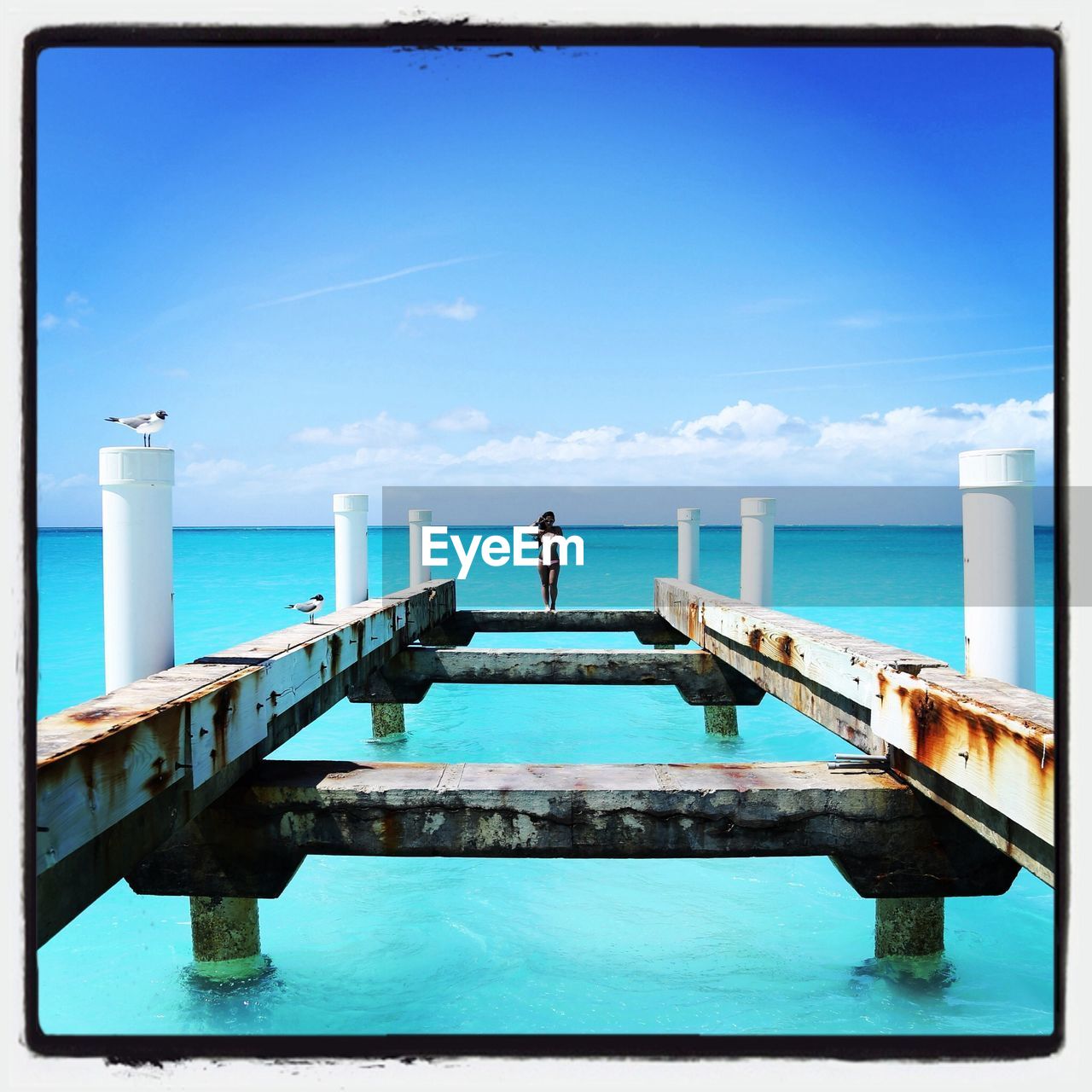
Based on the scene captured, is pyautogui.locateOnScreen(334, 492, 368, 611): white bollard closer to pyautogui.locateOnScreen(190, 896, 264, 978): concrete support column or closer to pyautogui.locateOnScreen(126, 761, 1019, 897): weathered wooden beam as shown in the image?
pyautogui.locateOnScreen(190, 896, 264, 978): concrete support column

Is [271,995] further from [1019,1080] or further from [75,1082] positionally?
[1019,1080]

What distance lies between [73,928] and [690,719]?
812 centimetres

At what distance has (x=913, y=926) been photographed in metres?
4.31

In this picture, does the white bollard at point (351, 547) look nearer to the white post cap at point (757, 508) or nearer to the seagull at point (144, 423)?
the seagull at point (144, 423)

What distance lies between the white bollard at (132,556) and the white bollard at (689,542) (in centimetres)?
777

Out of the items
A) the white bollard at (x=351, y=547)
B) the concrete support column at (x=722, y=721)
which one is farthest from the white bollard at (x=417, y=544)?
the concrete support column at (x=722, y=721)

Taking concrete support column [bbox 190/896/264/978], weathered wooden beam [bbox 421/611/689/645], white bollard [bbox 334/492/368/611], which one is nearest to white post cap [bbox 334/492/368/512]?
white bollard [bbox 334/492/368/611]

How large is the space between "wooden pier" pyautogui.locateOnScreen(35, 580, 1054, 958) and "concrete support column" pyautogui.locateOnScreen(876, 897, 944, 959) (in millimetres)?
967

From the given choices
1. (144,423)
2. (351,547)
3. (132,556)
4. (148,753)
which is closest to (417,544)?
(351,547)

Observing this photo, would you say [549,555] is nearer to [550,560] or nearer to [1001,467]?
[550,560]

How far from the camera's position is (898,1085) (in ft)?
4.72

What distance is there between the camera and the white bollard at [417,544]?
414 inches

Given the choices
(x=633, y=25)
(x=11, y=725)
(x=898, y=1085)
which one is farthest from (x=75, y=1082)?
(x=633, y=25)

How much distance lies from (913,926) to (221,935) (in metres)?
3.50
